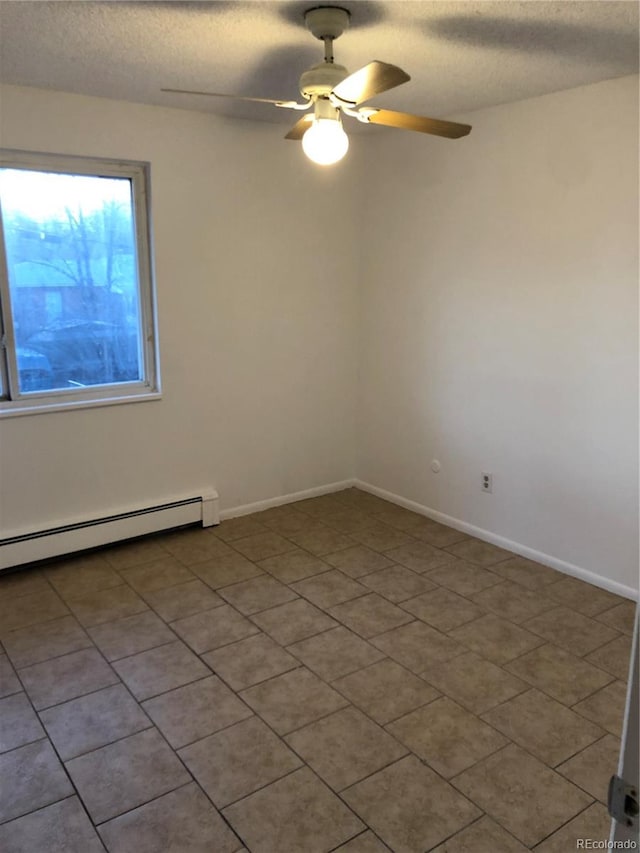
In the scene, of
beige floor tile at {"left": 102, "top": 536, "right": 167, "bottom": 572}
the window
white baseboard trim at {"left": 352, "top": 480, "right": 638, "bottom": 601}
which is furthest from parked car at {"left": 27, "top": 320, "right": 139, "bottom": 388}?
white baseboard trim at {"left": 352, "top": 480, "right": 638, "bottom": 601}

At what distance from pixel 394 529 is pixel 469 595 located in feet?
2.88

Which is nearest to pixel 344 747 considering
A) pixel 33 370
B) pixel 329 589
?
pixel 329 589

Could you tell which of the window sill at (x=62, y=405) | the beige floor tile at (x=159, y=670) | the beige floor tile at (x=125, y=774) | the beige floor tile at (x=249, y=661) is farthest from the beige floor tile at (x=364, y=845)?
the window sill at (x=62, y=405)

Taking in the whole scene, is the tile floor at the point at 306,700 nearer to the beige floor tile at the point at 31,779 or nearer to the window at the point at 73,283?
the beige floor tile at the point at 31,779

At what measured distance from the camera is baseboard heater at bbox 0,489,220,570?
3398mm

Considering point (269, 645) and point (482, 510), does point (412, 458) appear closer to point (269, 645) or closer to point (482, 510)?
point (482, 510)

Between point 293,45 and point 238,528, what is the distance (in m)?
2.63

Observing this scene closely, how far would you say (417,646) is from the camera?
2811 millimetres

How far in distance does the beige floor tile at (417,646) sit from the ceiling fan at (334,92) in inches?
77.3

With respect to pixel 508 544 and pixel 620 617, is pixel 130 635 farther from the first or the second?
pixel 620 617

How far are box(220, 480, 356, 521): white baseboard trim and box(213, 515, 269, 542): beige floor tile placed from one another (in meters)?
0.04

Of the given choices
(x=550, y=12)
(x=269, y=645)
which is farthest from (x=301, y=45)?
(x=269, y=645)

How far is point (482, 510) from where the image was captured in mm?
3869

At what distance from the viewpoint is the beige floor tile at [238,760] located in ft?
6.76
